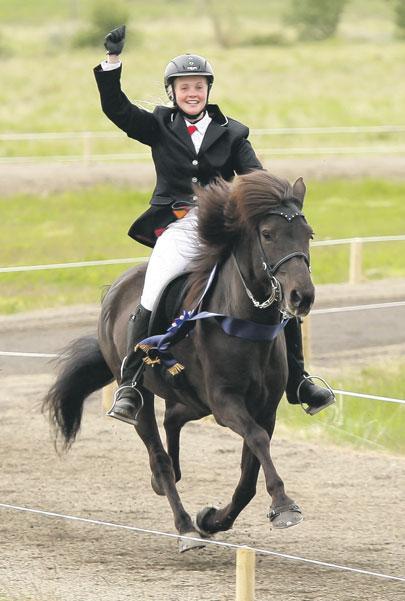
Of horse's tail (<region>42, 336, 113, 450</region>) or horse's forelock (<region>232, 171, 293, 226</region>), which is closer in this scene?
horse's forelock (<region>232, 171, 293, 226</region>)

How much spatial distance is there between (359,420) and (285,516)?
4.71 m

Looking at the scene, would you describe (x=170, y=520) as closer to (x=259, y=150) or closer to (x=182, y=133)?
(x=182, y=133)

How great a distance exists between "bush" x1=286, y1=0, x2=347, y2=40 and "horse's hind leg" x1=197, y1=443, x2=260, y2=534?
5936 centimetres

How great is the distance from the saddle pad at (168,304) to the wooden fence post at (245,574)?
2294 mm

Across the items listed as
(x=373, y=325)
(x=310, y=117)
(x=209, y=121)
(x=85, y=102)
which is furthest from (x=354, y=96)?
(x=209, y=121)

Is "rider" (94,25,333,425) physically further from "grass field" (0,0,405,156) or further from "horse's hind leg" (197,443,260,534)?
"grass field" (0,0,405,156)

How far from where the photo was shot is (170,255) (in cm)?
785

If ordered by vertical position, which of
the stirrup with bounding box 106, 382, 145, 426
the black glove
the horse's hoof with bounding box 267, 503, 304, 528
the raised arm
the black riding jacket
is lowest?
the horse's hoof with bounding box 267, 503, 304, 528

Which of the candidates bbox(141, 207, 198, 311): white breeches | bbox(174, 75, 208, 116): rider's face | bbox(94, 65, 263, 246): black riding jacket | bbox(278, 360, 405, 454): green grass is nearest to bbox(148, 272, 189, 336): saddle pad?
bbox(141, 207, 198, 311): white breeches

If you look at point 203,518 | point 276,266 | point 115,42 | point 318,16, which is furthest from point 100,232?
point 318,16

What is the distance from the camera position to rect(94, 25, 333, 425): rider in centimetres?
779

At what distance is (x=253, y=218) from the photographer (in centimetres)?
698

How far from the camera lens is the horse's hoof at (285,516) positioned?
6.72 metres

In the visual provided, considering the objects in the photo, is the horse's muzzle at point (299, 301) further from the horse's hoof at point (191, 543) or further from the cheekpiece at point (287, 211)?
the horse's hoof at point (191, 543)
